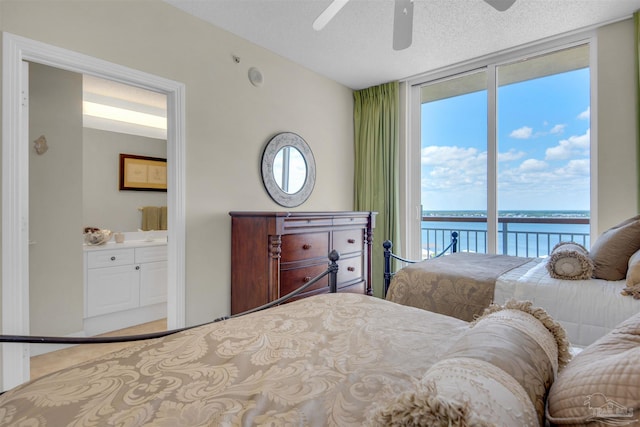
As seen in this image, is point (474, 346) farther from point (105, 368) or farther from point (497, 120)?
point (497, 120)

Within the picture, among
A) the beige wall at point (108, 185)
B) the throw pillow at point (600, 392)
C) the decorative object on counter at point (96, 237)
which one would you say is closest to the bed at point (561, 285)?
the throw pillow at point (600, 392)

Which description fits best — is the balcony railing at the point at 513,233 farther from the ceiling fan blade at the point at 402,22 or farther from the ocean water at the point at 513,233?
the ceiling fan blade at the point at 402,22

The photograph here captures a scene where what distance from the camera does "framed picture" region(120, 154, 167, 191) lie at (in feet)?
13.1

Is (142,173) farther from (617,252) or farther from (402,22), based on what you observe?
(617,252)

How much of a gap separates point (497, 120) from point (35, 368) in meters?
4.65

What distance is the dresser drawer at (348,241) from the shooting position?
309cm

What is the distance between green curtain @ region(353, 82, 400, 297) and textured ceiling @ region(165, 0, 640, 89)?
0.67 meters

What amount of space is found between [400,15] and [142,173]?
363 cm

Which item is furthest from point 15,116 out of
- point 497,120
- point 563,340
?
point 497,120

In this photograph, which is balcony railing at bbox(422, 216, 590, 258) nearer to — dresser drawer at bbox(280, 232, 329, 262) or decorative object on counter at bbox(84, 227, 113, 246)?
dresser drawer at bbox(280, 232, 329, 262)

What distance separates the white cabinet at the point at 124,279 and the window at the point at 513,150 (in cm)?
314

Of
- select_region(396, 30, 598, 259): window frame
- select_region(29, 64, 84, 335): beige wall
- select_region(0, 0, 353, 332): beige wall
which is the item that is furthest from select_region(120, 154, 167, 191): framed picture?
select_region(396, 30, 598, 259): window frame

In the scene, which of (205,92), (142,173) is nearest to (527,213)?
(205,92)

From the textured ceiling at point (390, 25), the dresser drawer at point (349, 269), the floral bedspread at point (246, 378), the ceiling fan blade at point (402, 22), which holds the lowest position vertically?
the dresser drawer at point (349, 269)
